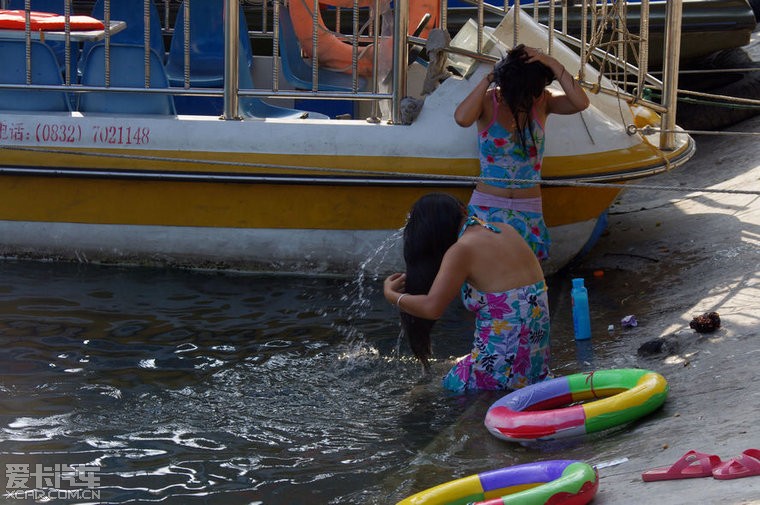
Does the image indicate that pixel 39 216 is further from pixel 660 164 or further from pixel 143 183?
pixel 660 164

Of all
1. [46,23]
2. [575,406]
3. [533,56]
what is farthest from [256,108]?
[575,406]

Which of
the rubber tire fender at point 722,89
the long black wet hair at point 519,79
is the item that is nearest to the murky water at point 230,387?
the long black wet hair at point 519,79

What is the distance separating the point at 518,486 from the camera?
361 cm

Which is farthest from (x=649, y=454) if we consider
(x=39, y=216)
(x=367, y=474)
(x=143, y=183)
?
(x=39, y=216)

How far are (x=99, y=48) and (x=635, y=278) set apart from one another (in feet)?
12.8

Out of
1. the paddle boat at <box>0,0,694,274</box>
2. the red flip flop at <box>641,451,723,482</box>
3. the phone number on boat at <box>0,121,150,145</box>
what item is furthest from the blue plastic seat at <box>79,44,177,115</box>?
the red flip flop at <box>641,451,723,482</box>

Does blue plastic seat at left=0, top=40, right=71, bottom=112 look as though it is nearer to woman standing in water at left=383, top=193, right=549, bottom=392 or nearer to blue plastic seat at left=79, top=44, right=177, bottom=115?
blue plastic seat at left=79, top=44, right=177, bottom=115

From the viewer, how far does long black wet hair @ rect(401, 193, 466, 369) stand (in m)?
4.65

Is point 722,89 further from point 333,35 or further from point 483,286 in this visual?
point 483,286

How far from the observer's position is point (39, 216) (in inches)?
285

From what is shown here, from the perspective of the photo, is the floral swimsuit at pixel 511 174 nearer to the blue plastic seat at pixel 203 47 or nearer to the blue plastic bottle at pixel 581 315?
A: the blue plastic bottle at pixel 581 315

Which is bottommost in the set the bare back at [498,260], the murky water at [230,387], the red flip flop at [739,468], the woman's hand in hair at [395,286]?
the murky water at [230,387]

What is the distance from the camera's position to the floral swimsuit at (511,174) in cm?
581

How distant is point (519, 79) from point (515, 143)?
0.41 meters
